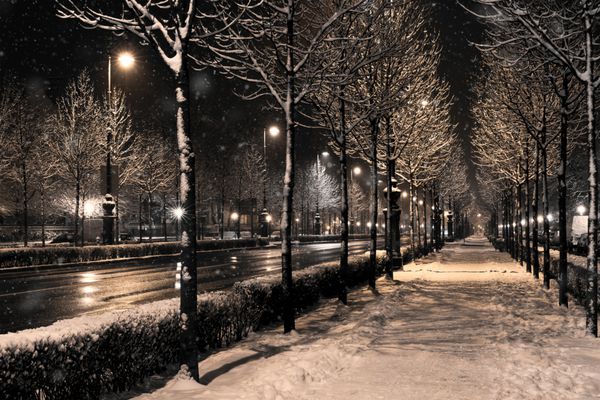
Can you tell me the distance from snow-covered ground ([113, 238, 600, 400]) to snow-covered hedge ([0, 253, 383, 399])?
13.6 inches

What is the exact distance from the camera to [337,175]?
368ft

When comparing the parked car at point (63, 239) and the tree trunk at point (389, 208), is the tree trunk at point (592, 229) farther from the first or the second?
the parked car at point (63, 239)

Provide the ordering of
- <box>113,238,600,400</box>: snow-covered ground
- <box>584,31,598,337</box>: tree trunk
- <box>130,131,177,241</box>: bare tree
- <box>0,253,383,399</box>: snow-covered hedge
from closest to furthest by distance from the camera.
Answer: <box>0,253,383,399</box>: snow-covered hedge → <box>113,238,600,400</box>: snow-covered ground → <box>584,31,598,337</box>: tree trunk → <box>130,131,177,241</box>: bare tree

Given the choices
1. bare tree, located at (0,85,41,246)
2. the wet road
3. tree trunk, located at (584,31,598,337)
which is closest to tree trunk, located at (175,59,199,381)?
the wet road

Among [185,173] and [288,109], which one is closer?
[185,173]

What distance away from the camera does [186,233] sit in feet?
26.1

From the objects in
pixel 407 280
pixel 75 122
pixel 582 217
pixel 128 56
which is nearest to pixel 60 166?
pixel 75 122

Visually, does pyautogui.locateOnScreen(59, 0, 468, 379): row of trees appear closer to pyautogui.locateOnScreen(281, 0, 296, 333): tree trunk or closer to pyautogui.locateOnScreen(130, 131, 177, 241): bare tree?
pyautogui.locateOnScreen(281, 0, 296, 333): tree trunk

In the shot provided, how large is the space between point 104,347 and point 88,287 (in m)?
14.0

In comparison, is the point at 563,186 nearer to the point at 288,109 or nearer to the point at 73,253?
the point at 288,109

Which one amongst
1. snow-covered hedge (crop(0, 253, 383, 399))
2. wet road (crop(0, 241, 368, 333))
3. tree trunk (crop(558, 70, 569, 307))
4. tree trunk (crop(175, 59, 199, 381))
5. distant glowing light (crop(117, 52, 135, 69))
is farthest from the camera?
distant glowing light (crop(117, 52, 135, 69))


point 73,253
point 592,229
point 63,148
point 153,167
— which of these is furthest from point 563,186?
point 153,167

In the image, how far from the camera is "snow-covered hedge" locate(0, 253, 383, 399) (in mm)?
5902

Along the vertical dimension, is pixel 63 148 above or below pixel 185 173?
above
